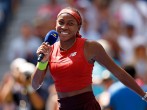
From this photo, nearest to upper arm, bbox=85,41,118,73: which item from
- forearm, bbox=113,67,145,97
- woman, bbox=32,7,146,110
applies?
woman, bbox=32,7,146,110

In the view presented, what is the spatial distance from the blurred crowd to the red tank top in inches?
118

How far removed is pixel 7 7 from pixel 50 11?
76.8 inches

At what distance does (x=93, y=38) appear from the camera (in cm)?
1285

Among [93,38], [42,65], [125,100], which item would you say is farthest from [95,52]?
[93,38]

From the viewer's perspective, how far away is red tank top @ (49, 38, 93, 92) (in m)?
5.98

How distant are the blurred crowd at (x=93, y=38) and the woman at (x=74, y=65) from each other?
297cm

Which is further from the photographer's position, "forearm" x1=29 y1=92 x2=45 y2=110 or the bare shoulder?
"forearm" x1=29 y1=92 x2=45 y2=110

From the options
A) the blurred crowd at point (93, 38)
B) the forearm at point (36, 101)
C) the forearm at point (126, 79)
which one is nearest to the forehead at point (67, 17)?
the forearm at point (126, 79)

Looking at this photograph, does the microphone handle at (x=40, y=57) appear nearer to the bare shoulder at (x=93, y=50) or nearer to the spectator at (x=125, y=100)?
the bare shoulder at (x=93, y=50)

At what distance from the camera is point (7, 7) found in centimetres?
1577

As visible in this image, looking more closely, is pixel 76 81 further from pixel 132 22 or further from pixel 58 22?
pixel 132 22

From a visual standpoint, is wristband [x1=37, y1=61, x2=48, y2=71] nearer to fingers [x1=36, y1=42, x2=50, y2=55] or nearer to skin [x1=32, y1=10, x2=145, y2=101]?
skin [x1=32, y1=10, x2=145, y2=101]

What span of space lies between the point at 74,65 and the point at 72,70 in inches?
1.9

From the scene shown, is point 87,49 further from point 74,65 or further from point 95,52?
point 74,65
